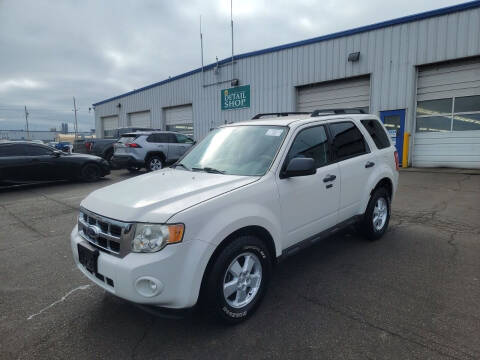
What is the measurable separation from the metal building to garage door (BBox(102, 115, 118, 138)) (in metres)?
16.6

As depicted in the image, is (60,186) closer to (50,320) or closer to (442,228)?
(50,320)

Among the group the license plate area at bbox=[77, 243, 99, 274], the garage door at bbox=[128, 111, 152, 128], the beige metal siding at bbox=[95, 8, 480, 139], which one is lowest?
the license plate area at bbox=[77, 243, 99, 274]

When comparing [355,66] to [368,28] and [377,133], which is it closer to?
[368,28]

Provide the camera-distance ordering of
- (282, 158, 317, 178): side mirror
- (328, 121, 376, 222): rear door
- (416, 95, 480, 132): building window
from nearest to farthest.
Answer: (282, 158, 317, 178): side mirror
(328, 121, 376, 222): rear door
(416, 95, 480, 132): building window

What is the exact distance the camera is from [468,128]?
11.7 meters

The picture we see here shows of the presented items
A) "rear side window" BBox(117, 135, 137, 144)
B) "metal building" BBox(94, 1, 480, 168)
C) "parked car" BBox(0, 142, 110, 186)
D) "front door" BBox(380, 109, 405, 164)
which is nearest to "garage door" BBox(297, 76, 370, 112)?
"metal building" BBox(94, 1, 480, 168)

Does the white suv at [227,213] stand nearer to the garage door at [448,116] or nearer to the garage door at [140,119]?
the garage door at [448,116]

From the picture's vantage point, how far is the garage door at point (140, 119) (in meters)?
25.8

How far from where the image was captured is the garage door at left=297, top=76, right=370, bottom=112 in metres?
13.9

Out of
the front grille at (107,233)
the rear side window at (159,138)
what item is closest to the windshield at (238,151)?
the front grille at (107,233)

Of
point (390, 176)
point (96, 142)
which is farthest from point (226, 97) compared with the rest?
point (390, 176)

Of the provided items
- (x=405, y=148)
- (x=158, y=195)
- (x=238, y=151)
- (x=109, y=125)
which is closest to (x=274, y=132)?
(x=238, y=151)

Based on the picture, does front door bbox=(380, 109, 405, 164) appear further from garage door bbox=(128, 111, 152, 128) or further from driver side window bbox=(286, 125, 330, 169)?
garage door bbox=(128, 111, 152, 128)

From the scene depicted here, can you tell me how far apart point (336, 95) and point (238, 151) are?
41.3 ft
